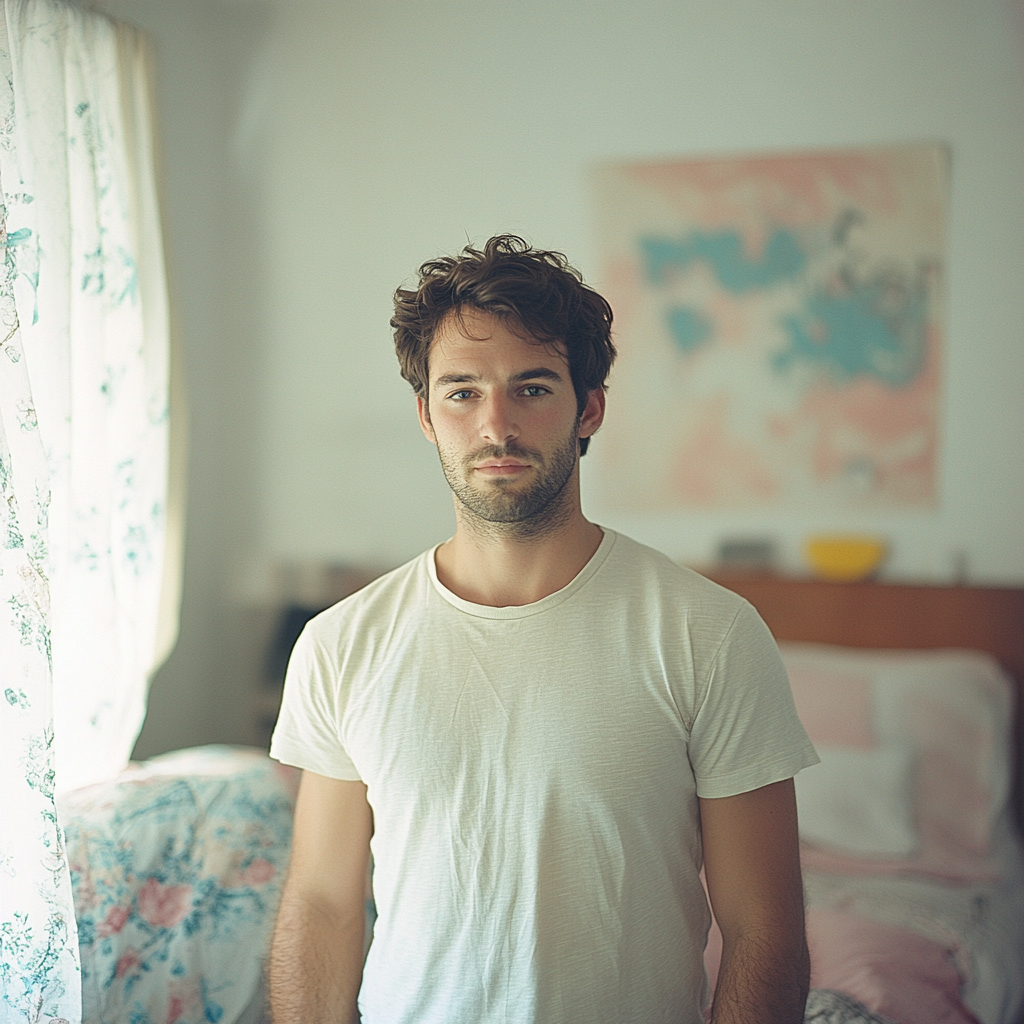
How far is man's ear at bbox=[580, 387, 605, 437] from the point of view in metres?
1.39

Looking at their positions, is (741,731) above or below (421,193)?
below

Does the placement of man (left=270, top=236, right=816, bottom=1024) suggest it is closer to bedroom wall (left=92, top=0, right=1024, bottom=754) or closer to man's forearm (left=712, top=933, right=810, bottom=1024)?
man's forearm (left=712, top=933, right=810, bottom=1024)

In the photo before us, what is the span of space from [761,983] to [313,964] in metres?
0.59

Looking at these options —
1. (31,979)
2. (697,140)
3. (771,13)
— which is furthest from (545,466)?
(771,13)

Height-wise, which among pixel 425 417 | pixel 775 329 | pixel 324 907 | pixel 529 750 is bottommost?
pixel 324 907

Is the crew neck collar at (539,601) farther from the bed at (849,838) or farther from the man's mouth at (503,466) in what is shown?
the bed at (849,838)

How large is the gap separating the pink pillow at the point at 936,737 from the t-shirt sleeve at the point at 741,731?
1296 millimetres

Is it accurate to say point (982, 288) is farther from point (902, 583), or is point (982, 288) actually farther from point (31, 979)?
point (31, 979)

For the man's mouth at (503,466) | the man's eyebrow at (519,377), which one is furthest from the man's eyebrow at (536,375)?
the man's mouth at (503,466)

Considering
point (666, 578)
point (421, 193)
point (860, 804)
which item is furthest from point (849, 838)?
point (421, 193)

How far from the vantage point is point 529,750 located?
123 centimetres

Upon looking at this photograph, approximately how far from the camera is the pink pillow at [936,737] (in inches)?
92.5

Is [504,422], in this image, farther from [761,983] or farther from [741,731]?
[761,983]

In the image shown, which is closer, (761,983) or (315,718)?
A: (761,983)
